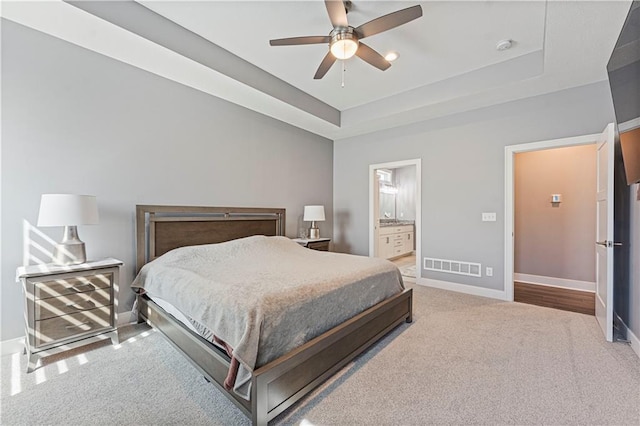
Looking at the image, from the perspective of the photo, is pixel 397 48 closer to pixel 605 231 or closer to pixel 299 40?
pixel 299 40

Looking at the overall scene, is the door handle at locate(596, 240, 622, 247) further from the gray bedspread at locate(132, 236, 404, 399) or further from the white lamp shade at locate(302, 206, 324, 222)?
the white lamp shade at locate(302, 206, 324, 222)

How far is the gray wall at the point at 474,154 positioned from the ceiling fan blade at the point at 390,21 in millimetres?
2504

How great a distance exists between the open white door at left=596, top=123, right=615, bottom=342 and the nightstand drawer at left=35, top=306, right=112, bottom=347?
178 inches

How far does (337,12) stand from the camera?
2.13 m

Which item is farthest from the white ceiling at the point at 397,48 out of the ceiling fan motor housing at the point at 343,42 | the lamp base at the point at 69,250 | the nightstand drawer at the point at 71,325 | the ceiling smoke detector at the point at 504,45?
the nightstand drawer at the point at 71,325

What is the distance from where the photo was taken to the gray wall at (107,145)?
233 centimetres

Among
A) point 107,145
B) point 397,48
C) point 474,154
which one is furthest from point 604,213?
point 107,145

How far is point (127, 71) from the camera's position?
9.62 feet

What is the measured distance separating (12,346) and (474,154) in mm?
5459

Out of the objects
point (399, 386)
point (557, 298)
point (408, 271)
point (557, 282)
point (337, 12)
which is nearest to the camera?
point (399, 386)

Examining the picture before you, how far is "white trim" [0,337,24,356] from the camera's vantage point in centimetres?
227

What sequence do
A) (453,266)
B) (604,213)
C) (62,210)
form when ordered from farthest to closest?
(453,266), (604,213), (62,210)

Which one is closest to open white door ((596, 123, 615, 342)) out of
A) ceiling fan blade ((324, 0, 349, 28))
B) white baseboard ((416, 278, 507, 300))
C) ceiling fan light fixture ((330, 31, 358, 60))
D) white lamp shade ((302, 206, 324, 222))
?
white baseboard ((416, 278, 507, 300))

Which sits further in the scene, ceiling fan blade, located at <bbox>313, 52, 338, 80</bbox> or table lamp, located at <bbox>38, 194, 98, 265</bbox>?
ceiling fan blade, located at <bbox>313, 52, 338, 80</bbox>
